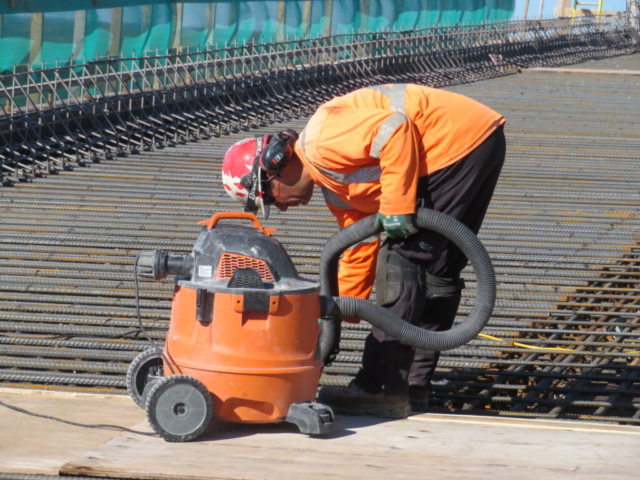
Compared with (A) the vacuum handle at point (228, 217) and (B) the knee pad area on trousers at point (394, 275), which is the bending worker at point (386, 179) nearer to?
(B) the knee pad area on trousers at point (394, 275)

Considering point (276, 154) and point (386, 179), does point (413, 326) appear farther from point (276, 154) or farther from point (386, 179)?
point (276, 154)

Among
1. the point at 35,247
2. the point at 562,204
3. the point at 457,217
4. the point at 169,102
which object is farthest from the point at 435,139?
the point at 169,102

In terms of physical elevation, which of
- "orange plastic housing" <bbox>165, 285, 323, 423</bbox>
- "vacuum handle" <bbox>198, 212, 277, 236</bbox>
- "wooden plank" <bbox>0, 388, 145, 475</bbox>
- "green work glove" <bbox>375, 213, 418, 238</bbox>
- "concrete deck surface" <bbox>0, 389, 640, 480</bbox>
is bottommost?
"wooden plank" <bbox>0, 388, 145, 475</bbox>

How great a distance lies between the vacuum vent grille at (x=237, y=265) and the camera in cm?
259

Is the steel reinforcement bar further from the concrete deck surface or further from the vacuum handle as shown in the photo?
the concrete deck surface

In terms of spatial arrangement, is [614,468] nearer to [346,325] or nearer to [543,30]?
[346,325]

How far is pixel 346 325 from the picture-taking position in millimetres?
3955

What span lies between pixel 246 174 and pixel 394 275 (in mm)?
574

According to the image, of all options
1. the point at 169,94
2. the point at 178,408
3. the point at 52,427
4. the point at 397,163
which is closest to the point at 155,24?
the point at 169,94

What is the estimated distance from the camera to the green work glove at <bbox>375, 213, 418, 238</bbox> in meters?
2.65

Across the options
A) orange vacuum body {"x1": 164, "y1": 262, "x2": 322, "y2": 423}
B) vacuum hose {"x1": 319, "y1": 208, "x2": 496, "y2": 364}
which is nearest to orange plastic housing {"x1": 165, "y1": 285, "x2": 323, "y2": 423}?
orange vacuum body {"x1": 164, "y1": 262, "x2": 322, "y2": 423}

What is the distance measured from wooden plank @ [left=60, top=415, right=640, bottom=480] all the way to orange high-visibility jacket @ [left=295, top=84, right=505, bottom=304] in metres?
0.64

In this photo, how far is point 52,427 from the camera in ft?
8.39

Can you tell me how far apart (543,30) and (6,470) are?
20.0 metres
